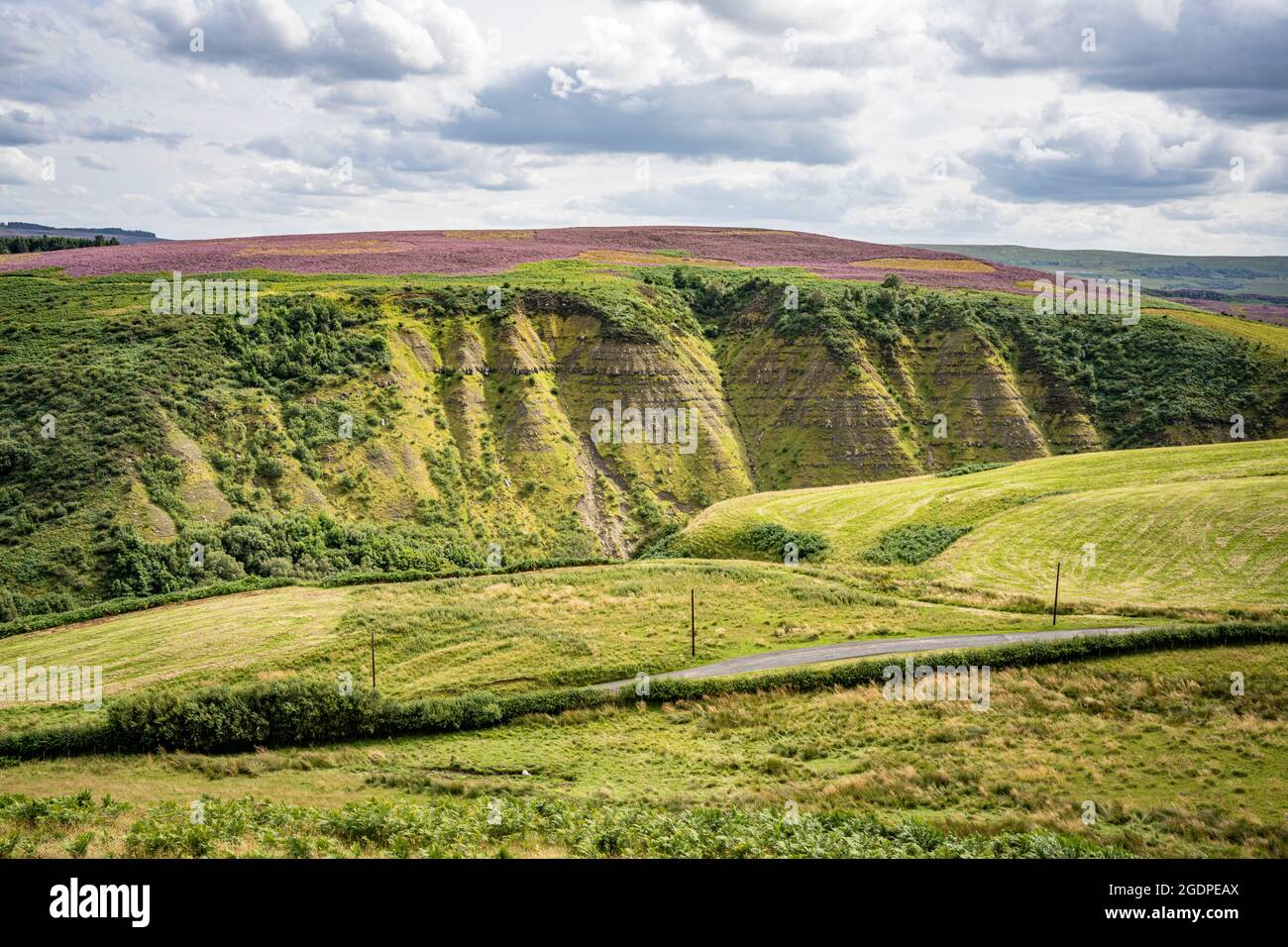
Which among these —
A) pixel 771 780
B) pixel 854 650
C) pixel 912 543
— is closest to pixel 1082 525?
pixel 912 543

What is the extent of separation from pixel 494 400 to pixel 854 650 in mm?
44317

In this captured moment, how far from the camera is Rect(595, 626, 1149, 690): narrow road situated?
118ft

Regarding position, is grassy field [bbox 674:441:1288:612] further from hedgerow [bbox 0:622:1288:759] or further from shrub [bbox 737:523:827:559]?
hedgerow [bbox 0:622:1288:759]

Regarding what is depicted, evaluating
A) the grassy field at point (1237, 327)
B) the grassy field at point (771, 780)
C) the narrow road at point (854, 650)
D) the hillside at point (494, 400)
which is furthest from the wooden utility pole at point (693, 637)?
the grassy field at point (1237, 327)

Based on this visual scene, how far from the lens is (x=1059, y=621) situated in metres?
38.7

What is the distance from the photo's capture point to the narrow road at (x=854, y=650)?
36062mm

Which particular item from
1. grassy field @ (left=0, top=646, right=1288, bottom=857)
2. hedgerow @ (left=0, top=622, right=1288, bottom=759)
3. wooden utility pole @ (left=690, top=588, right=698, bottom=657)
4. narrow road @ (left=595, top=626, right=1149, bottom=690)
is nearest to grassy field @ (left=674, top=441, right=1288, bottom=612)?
narrow road @ (left=595, top=626, right=1149, bottom=690)

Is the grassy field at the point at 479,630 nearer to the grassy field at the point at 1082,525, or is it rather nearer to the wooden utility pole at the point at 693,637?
the wooden utility pole at the point at 693,637

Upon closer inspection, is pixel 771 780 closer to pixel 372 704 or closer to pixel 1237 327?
pixel 372 704

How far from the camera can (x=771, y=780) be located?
87.8 feet
